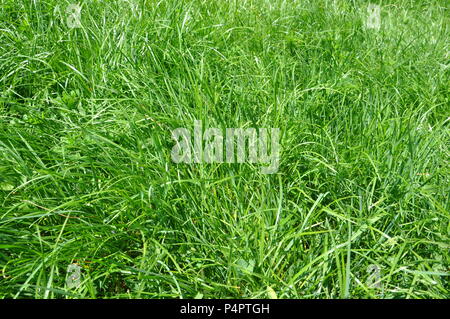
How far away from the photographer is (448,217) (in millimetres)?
1510

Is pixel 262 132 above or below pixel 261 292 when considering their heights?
above

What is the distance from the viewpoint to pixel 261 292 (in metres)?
1.37

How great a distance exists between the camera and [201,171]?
168 centimetres

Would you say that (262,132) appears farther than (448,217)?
Yes

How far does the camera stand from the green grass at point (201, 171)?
1.46 meters

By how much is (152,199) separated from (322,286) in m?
0.59

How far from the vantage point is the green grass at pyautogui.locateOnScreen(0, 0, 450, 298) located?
1.46 metres
